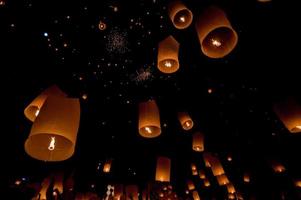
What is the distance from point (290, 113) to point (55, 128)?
2.46 metres

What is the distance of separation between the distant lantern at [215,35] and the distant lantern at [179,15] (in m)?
0.44

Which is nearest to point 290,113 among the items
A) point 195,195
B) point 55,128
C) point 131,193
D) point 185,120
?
point 185,120

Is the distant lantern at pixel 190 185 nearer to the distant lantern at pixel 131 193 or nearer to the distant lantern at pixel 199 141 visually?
the distant lantern at pixel 131 193

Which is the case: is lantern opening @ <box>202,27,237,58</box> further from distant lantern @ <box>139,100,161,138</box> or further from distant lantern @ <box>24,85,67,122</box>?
distant lantern @ <box>24,85,67,122</box>

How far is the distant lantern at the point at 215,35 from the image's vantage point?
1940 mm

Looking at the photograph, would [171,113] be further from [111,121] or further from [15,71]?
[15,71]

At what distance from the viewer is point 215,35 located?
2.36m

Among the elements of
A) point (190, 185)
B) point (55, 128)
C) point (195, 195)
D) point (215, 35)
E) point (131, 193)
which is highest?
→ point (190, 185)

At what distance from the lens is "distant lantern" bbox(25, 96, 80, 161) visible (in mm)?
1745

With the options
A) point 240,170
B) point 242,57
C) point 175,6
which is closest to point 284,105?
point 175,6

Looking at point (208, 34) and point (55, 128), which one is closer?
point (55, 128)

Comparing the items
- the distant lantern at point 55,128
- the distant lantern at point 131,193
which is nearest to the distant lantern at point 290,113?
the distant lantern at point 55,128

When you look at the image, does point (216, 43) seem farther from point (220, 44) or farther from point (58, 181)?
point (58, 181)

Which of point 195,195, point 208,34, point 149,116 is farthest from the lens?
point 195,195
